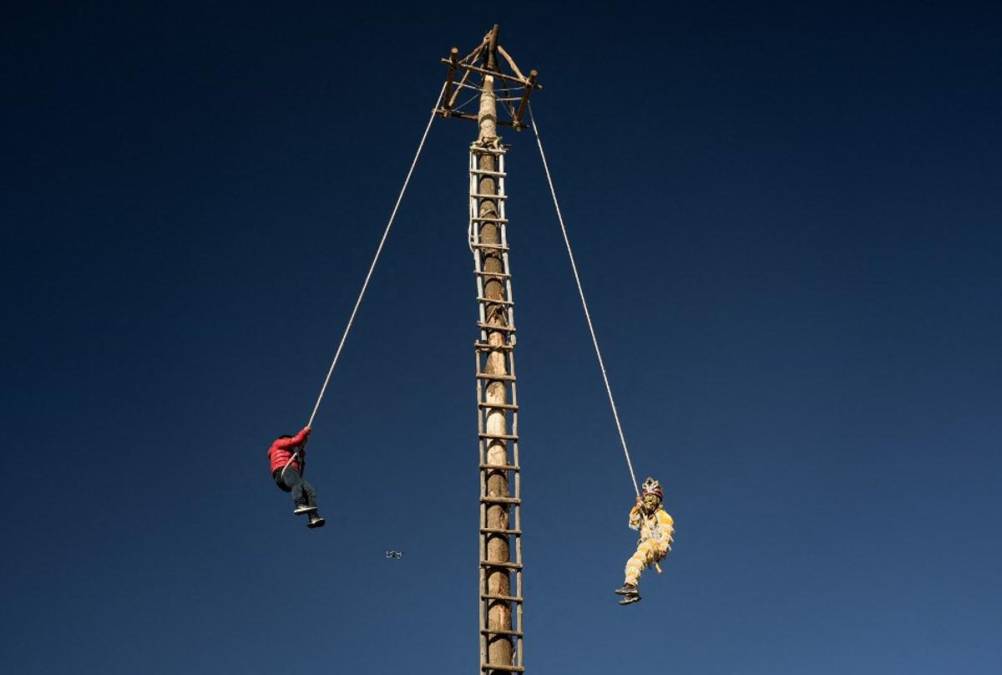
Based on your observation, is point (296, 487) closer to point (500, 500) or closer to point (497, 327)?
point (500, 500)

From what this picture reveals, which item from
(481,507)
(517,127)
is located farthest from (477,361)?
(517,127)

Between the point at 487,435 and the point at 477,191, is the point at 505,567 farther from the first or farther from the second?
the point at 477,191

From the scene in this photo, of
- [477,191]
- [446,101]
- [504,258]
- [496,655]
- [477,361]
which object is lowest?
[496,655]

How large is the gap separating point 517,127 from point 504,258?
3.82 metres

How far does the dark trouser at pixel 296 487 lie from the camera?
13781 millimetres

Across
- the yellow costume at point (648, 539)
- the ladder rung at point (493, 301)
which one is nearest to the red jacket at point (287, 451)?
the ladder rung at point (493, 301)

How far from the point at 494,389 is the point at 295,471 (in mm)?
2742

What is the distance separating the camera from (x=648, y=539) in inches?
568

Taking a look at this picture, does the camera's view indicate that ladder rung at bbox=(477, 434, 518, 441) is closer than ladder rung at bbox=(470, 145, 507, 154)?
Yes

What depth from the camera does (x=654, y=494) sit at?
1477 centimetres

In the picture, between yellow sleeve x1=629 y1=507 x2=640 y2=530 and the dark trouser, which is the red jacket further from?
yellow sleeve x1=629 y1=507 x2=640 y2=530

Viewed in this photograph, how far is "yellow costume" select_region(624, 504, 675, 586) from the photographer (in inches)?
554

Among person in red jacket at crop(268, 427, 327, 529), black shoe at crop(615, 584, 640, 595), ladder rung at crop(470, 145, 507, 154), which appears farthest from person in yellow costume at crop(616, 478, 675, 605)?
ladder rung at crop(470, 145, 507, 154)

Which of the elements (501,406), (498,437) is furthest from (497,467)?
(501,406)
